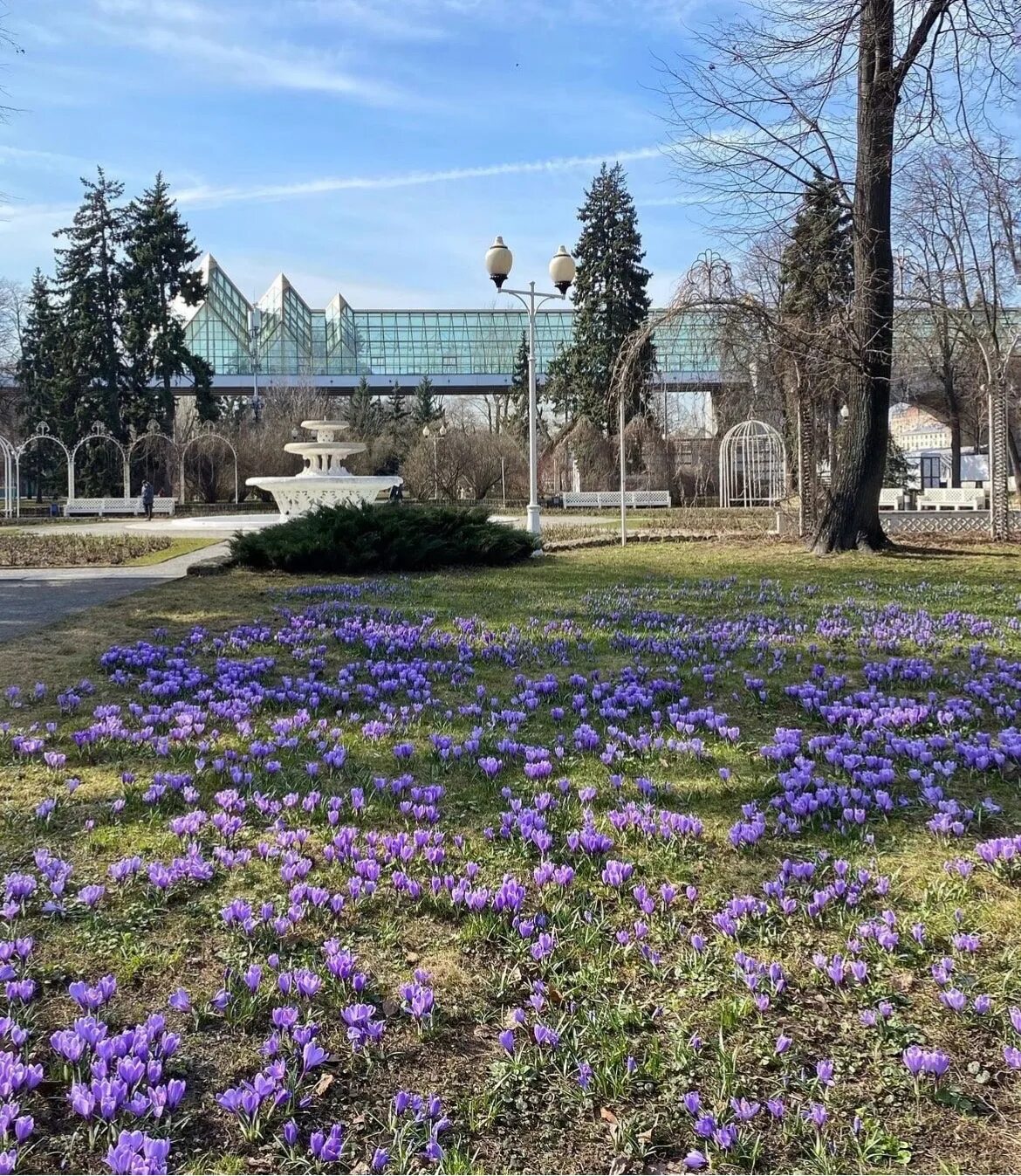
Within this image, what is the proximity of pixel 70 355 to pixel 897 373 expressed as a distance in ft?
135

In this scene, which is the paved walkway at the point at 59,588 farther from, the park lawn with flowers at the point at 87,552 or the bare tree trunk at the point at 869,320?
the bare tree trunk at the point at 869,320

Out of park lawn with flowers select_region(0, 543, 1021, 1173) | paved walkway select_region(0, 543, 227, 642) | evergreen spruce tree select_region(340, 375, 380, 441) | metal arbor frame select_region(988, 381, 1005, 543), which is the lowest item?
park lawn with flowers select_region(0, 543, 1021, 1173)

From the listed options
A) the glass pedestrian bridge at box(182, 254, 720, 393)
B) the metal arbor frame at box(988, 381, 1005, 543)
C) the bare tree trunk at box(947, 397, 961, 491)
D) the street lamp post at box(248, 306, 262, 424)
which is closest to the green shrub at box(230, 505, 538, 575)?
the metal arbor frame at box(988, 381, 1005, 543)

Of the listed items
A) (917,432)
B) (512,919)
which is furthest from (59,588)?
(917,432)

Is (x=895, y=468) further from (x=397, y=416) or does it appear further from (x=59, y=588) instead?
(x=59, y=588)

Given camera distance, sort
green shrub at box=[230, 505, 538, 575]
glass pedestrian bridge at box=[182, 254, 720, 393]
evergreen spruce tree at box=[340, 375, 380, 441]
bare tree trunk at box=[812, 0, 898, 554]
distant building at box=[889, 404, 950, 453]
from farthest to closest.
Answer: distant building at box=[889, 404, 950, 453] < glass pedestrian bridge at box=[182, 254, 720, 393] < evergreen spruce tree at box=[340, 375, 380, 441] < bare tree trunk at box=[812, 0, 898, 554] < green shrub at box=[230, 505, 538, 575]

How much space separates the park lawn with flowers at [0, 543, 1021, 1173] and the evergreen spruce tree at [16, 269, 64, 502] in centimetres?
4868

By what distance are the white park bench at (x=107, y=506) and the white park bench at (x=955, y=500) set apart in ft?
105

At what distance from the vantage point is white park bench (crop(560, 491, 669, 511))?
128ft

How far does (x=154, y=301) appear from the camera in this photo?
45.7 meters

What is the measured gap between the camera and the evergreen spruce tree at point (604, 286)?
4484cm

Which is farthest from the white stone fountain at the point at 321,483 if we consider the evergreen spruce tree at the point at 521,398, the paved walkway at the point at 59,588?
the evergreen spruce tree at the point at 521,398

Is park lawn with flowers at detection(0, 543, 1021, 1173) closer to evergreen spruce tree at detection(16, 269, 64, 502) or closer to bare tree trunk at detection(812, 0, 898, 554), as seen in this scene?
bare tree trunk at detection(812, 0, 898, 554)

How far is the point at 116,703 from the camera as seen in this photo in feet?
17.0
